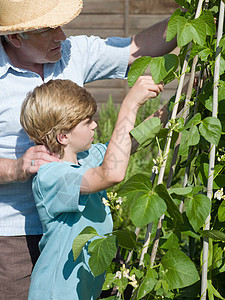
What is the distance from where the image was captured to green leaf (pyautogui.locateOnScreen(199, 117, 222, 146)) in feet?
4.24

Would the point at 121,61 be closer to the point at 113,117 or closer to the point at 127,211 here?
the point at 127,211

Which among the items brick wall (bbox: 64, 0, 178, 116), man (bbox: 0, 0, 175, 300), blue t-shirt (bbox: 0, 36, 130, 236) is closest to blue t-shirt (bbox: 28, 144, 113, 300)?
man (bbox: 0, 0, 175, 300)

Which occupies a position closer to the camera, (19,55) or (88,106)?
(88,106)

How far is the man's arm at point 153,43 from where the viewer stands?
2.02m

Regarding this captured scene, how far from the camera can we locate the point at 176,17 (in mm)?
1318

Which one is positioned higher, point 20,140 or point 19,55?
point 19,55

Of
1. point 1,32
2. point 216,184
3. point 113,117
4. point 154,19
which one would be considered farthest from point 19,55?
point 154,19

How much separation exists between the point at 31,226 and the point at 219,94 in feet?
3.16

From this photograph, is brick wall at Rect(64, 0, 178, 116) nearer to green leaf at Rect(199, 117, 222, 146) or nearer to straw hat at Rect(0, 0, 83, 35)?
straw hat at Rect(0, 0, 83, 35)

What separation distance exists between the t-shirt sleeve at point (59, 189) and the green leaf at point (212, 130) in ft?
1.53

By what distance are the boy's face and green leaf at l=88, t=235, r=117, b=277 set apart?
18.4 inches

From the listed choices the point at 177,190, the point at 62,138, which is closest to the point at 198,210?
the point at 177,190

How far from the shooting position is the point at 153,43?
6.72 ft

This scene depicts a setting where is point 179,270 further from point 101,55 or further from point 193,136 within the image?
point 101,55
